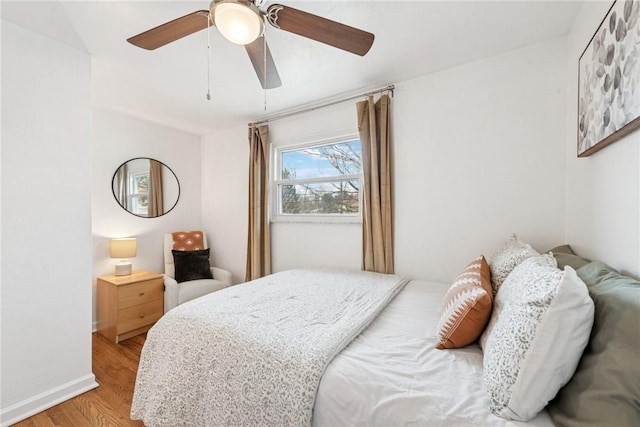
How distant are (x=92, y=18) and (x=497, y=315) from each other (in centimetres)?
270

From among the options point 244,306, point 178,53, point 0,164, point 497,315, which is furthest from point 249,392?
point 178,53

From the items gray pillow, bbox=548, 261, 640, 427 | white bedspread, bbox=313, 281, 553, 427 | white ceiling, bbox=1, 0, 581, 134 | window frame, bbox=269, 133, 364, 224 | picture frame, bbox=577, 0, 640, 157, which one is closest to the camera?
gray pillow, bbox=548, 261, 640, 427

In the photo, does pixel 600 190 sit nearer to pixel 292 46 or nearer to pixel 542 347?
pixel 542 347

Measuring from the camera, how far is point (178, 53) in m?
1.95

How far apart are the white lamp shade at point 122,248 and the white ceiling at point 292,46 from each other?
1481mm

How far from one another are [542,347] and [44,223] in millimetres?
2618

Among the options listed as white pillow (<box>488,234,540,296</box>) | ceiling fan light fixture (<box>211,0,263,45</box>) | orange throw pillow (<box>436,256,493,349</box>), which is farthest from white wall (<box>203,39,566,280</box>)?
ceiling fan light fixture (<box>211,0,263,45</box>)

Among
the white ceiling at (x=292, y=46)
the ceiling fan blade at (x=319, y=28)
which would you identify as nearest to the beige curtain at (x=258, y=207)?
the white ceiling at (x=292, y=46)

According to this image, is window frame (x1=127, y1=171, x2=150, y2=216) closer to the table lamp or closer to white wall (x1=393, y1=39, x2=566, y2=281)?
the table lamp

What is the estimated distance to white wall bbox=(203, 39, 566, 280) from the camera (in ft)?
6.09

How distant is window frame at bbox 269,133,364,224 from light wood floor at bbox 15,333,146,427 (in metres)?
1.90

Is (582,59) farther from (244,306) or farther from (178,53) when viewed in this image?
(178,53)

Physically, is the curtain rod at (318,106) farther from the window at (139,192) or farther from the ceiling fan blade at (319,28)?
the window at (139,192)

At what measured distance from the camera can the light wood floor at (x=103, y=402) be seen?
5.27ft
